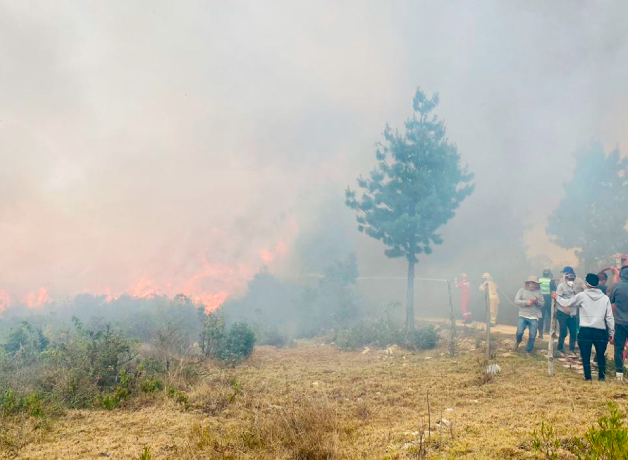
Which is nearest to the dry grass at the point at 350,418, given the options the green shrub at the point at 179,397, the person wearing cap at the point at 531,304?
the green shrub at the point at 179,397

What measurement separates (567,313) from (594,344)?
1.81m

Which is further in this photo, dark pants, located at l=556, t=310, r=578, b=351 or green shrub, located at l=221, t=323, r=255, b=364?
green shrub, located at l=221, t=323, r=255, b=364

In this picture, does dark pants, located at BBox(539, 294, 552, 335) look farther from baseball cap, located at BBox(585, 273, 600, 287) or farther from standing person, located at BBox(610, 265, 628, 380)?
baseball cap, located at BBox(585, 273, 600, 287)

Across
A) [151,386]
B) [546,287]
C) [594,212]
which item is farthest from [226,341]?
[594,212]

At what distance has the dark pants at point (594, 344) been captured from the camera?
7691mm

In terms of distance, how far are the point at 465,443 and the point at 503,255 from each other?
36437 mm

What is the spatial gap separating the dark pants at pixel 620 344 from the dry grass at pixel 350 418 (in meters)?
0.63

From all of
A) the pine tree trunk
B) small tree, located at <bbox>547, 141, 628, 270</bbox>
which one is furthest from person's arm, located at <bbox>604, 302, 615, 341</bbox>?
small tree, located at <bbox>547, 141, 628, 270</bbox>

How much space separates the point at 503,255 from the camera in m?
37.2

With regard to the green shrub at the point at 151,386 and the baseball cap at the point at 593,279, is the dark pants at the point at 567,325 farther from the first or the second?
the green shrub at the point at 151,386

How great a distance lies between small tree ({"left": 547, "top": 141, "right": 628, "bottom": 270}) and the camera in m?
29.8

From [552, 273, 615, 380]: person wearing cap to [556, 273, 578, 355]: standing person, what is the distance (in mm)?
1184

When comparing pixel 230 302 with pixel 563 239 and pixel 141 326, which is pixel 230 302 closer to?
pixel 141 326

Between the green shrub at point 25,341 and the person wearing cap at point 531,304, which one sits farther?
the green shrub at point 25,341
